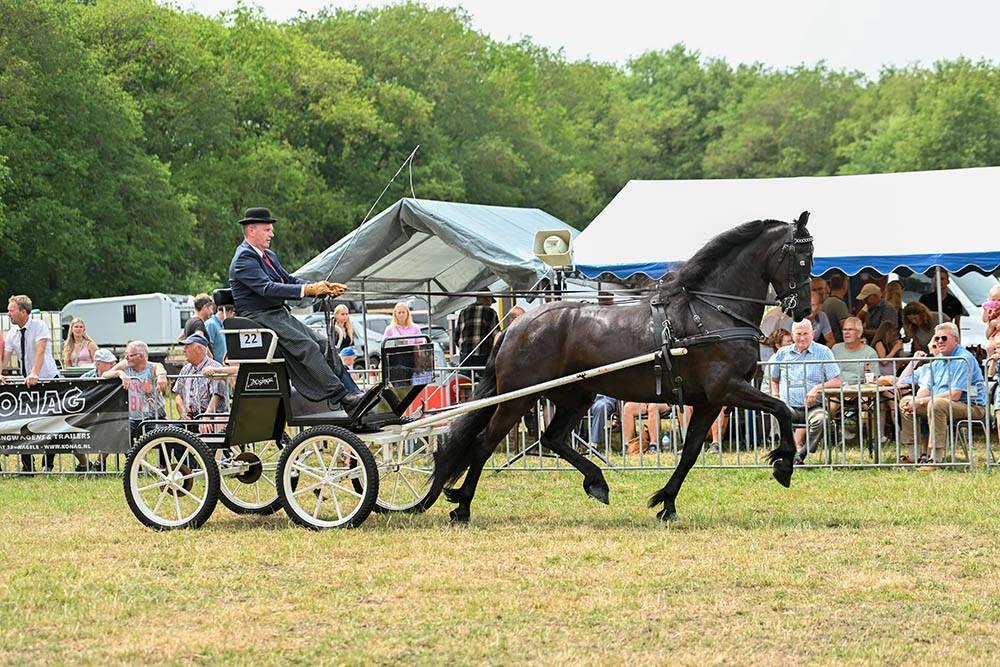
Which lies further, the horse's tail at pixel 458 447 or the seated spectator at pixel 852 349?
the seated spectator at pixel 852 349

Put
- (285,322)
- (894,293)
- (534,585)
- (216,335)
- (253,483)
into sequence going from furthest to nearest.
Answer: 1. (894,293)
2. (216,335)
3. (253,483)
4. (285,322)
5. (534,585)

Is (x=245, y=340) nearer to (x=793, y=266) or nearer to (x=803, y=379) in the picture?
(x=793, y=266)

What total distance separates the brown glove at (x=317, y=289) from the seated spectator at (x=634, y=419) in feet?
17.2

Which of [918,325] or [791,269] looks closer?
[791,269]

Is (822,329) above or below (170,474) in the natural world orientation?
above

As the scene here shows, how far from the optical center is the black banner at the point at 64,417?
13.8 meters

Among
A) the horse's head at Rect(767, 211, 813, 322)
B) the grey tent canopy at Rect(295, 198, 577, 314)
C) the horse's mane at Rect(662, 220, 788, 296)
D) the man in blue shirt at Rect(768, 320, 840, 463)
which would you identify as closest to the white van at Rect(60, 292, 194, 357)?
the grey tent canopy at Rect(295, 198, 577, 314)

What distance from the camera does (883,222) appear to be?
52.0 feet

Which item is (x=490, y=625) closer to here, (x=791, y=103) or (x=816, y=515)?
(x=816, y=515)

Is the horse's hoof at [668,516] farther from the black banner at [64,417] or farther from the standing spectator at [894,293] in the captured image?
the standing spectator at [894,293]

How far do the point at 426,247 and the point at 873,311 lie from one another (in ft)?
18.1

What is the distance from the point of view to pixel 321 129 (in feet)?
180

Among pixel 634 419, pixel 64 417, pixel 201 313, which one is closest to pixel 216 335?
pixel 201 313

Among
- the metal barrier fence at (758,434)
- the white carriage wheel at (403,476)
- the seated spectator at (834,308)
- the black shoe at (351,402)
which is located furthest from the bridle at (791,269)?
the seated spectator at (834,308)
